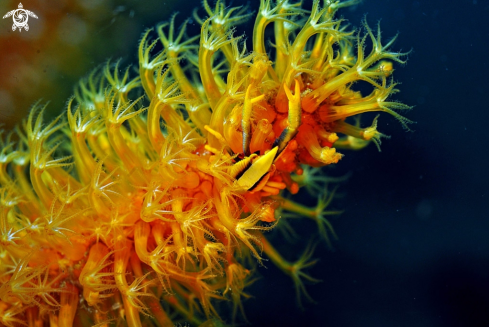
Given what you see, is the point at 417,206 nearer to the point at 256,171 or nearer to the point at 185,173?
the point at 256,171

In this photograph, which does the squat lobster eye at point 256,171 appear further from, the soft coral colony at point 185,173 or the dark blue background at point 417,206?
the dark blue background at point 417,206

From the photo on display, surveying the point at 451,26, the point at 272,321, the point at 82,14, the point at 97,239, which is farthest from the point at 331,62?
the point at 272,321

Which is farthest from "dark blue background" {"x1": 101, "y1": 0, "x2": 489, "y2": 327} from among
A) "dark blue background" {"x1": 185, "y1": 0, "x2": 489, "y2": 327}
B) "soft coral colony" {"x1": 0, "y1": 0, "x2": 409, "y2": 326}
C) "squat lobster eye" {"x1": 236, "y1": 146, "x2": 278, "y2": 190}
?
"squat lobster eye" {"x1": 236, "y1": 146, "x2": 278, "y2": 190}

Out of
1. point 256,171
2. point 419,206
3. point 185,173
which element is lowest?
point 419,206

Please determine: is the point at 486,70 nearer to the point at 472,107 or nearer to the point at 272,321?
the point at 472,107

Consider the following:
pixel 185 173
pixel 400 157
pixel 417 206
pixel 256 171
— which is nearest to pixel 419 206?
pixel 417 206

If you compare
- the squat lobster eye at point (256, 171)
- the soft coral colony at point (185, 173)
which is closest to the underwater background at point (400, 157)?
the soft coral colony at point (185, 173)

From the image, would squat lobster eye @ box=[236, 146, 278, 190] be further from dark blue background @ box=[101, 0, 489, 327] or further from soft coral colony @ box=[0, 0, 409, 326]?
dark blue background @ box=[101, 0, 489, 327]
